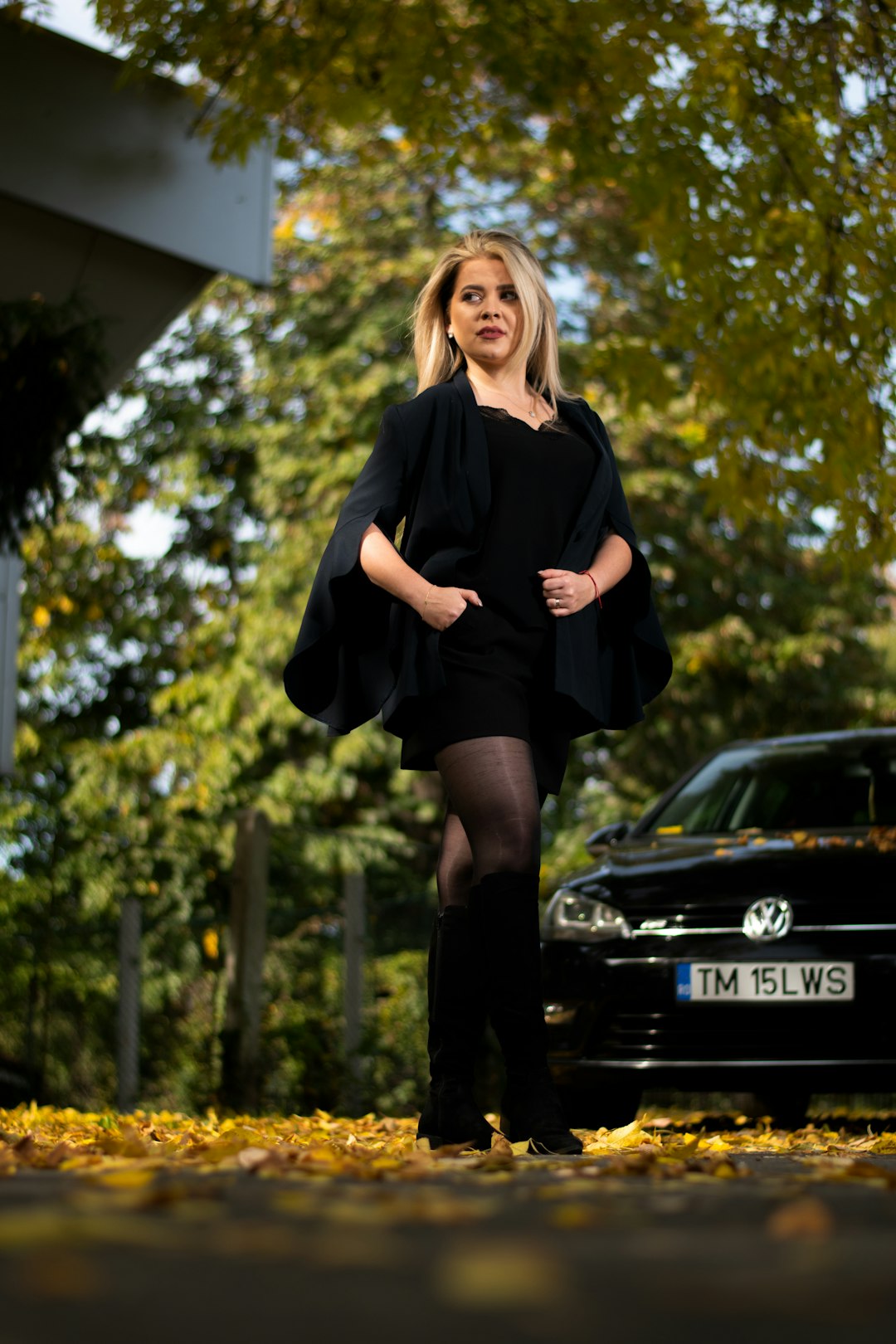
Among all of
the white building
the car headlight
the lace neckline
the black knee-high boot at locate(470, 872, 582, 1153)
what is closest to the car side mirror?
the car headlight

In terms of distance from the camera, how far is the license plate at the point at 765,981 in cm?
507

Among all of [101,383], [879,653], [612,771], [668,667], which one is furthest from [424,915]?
[879,653]

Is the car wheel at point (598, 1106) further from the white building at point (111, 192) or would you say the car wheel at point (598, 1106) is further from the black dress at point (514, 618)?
the white building at point (111, 192)

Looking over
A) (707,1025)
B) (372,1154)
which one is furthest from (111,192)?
(372,1154)

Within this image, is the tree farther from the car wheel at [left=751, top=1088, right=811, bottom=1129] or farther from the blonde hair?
the blonde hair

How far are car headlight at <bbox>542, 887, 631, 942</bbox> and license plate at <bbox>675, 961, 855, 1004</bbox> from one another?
0.84 ft

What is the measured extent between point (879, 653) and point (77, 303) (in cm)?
1206

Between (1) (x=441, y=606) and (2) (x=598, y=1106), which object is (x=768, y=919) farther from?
(1) (x=441, y=606)

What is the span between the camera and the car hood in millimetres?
5230

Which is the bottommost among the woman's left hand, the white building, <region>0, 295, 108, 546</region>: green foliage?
the woman's left hand

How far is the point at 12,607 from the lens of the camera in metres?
10.7

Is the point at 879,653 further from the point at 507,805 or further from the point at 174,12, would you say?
the point at 507,805

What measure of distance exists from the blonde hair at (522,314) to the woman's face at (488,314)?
2cm

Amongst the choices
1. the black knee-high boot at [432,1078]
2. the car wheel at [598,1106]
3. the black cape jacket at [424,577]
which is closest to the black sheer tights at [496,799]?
the black cape jacket at [424,577]
